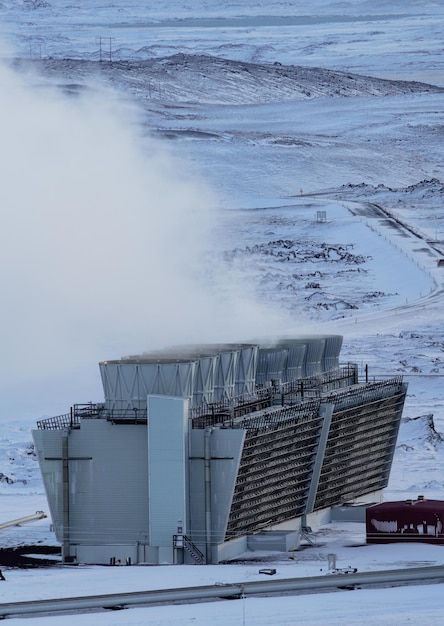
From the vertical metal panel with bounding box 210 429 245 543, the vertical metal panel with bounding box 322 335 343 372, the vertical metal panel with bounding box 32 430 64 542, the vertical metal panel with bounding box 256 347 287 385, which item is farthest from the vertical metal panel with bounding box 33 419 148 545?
the vertical metal panel with bounding box 322 335 343 372

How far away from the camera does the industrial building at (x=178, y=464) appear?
5750 centimetres

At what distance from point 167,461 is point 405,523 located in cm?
904

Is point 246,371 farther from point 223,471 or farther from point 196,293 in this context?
point 196,293

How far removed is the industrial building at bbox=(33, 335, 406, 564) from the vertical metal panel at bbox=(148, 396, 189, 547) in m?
0.03

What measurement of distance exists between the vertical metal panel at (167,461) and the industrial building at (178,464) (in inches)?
1.2

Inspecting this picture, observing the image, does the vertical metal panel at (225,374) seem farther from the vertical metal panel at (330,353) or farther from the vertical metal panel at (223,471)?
the vertical metal panel at (330,353)

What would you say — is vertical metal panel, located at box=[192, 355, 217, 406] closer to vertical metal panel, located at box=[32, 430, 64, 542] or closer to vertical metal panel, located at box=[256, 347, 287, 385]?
vertical metal panel, located at box=[32, 430, 64, 542]

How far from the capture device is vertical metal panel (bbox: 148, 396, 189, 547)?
57188mm

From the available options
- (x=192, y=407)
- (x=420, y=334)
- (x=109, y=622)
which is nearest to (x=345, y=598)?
(x=109, y=622)

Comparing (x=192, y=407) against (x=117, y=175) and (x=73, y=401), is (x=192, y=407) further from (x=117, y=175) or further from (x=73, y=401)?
(x=117, y=175)

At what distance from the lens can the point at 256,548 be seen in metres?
60.3

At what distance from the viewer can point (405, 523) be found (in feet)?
201

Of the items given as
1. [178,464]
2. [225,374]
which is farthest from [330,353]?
[178,464]

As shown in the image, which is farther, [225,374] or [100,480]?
[225,374]
